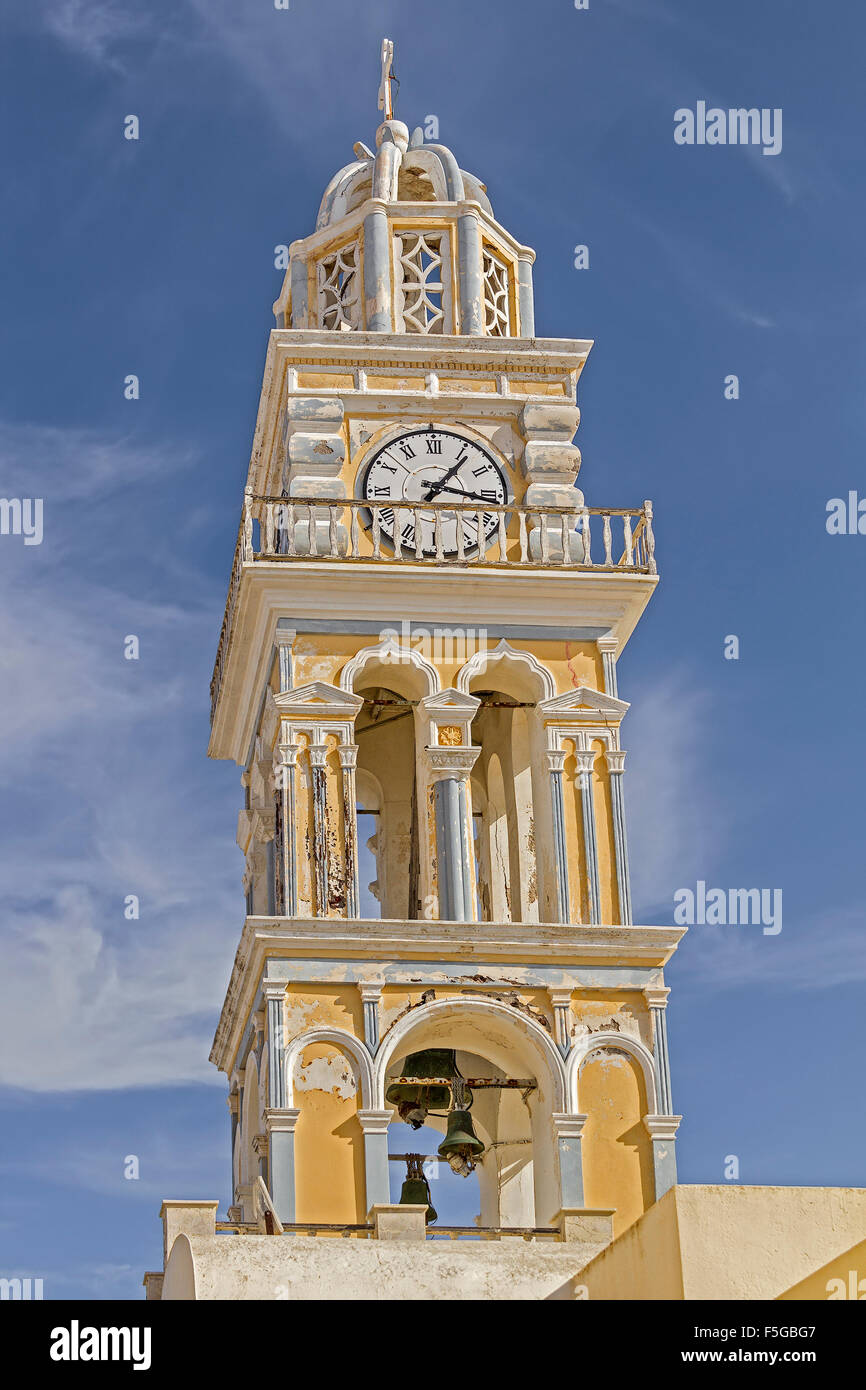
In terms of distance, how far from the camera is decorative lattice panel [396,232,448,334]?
3991 cm

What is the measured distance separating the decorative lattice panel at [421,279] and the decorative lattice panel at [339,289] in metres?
0.66

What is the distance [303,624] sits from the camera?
36688mm

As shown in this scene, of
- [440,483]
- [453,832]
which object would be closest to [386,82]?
[440,483]

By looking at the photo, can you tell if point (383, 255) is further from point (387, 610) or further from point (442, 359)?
point (387, 610)

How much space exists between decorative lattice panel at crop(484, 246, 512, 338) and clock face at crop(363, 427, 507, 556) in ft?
7.70

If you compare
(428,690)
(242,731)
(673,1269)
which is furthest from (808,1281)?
(242,731)

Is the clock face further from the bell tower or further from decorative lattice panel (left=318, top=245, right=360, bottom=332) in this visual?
decorative lattice panel (left=318, top=245, right=360, bottom=332)

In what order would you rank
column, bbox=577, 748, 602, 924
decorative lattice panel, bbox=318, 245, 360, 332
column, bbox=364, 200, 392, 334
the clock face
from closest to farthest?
column, bbox=577, 748, 602, 924 → the clock face → column, bbox=364, 200, 392, 334 → decorative lattice panel, bbox=318, 245, 360, 332

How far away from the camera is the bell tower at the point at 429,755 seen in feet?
112

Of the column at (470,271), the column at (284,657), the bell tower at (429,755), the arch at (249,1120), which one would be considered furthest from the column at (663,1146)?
the column at (470,271)

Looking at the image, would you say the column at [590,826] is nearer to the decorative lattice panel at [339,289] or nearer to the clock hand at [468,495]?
the clock hand at [468,495]

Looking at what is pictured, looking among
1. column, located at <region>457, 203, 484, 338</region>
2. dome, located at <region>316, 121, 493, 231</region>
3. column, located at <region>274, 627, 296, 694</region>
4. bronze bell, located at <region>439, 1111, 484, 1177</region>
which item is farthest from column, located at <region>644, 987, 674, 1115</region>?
dome, located at <region>316, 121, 493, 231</region>

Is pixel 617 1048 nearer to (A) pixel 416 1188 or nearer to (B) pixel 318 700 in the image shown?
(A) pixel 416 1188
